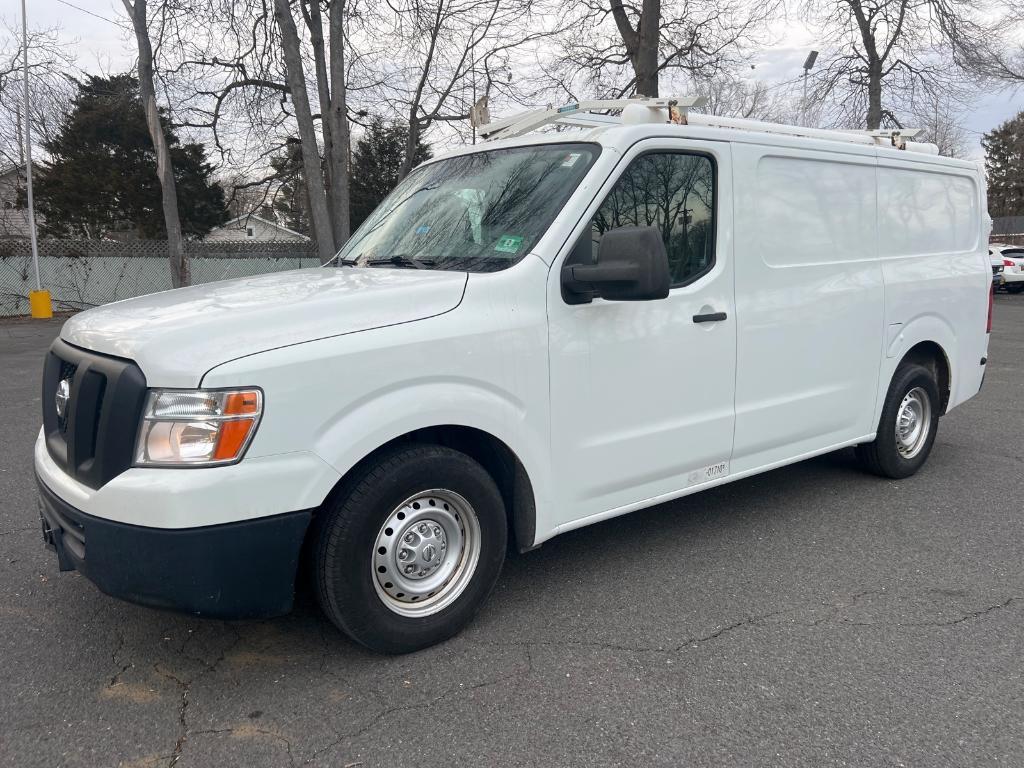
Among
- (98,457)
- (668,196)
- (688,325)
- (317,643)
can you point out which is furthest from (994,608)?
(98,457)

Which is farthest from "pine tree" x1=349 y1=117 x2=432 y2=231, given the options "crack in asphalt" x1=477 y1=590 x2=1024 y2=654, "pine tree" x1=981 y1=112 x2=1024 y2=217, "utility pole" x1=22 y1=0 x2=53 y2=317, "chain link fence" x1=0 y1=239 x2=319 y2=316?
"pine tree" x1=981 y1=112 x2=1024 y2=217

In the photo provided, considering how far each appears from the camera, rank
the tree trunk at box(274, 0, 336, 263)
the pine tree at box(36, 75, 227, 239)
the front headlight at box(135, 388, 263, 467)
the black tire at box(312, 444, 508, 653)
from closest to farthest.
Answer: the front headlight at box(135, 388, 263, 467) < the black tire at box(312, 444, 508, 653) < the tree trunk at box(274, 0, 336, 263) < the pine tree at box(36, 75, 227, 239)

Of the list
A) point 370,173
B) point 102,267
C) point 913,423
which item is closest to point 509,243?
point 913,423

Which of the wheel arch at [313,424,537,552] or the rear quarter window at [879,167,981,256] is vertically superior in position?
the rear quarter window at [879,167,981,256]

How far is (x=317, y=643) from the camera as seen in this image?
3.21 m

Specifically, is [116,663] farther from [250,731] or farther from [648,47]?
[648,47]

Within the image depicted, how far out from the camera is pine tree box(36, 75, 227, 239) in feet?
90.7

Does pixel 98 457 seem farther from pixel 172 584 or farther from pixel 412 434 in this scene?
pixel 412 434

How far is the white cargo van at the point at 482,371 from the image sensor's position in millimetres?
2605

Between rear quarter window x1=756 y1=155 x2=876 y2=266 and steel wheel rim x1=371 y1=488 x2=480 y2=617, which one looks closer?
steel wheel rim x1=371 y1=488 x2=480 y2=617

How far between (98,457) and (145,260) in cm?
2026

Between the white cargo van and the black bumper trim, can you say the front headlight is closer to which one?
the white cargo van

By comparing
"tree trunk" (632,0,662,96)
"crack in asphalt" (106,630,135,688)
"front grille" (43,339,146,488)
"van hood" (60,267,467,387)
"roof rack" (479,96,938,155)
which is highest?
"tree trunk" (632,0,662,96)

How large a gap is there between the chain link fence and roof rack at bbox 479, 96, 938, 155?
698 inches
